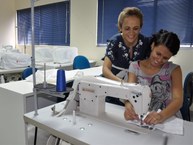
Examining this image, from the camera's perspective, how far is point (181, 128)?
98cm

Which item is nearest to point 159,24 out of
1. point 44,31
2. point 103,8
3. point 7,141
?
point 103,8

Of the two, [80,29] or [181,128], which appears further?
[80,29]

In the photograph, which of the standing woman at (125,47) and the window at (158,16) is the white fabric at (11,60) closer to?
the window at (158,16)

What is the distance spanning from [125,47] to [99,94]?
0.52 m

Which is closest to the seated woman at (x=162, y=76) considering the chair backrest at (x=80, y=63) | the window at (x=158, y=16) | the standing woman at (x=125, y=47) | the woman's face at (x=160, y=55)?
the woman's face at (x=160, y=55)

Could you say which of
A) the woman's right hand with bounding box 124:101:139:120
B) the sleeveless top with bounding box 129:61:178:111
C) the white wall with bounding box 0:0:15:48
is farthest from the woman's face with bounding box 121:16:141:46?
the white wall with bounding box 0:0:15:48

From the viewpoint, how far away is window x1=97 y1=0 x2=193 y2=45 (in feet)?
9.43

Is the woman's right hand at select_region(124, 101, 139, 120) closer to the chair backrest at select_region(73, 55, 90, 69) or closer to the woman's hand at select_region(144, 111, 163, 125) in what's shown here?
the woman's hand at select_region(144, 111, 163, 125)

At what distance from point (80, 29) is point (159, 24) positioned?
5.56 feet

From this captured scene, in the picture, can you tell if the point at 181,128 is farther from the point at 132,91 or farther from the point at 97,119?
the point at 97,119

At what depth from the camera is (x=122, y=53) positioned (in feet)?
4.81

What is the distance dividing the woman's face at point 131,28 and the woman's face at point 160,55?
8.2 inches

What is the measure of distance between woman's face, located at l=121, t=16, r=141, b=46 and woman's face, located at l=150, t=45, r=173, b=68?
209 mm

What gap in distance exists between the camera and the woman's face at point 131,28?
4.25ft
